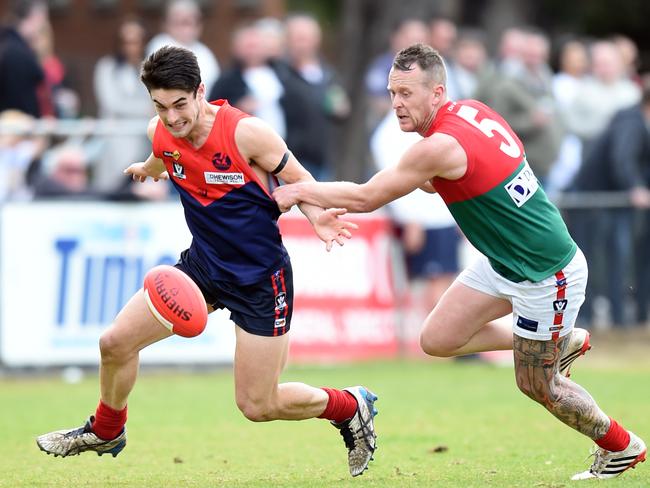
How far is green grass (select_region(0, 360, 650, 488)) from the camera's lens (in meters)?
7.66

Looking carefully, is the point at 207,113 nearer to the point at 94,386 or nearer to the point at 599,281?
the point at 94,386

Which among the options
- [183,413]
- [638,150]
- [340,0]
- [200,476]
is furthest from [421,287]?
[340,0]

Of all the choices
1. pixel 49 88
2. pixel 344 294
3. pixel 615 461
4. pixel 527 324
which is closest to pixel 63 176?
pixel 49 88

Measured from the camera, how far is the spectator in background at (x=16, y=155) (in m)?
13.4

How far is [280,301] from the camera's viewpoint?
7449 mm

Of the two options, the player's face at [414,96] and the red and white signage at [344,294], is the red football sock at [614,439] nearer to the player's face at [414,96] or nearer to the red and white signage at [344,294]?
the player's face at [414,96]

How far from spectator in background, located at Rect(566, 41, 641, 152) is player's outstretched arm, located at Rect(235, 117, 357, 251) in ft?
30.6

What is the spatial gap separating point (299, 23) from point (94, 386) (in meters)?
4.73

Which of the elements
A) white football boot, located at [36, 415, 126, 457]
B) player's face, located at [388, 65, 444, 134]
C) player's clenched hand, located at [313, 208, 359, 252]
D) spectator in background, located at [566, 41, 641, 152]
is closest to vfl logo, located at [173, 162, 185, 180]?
player's clenched hand, located at [313, 208, 359, 252]

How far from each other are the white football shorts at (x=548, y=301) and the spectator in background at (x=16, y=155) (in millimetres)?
7393

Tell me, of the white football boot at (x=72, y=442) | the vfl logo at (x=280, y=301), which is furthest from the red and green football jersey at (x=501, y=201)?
the white football boot at (x=72, y=442)

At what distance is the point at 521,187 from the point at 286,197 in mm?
1297

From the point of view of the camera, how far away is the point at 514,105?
14945 mm

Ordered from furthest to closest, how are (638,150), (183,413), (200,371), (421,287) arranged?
1. (638,150)
2. (421,287)
3. (200,371)
4. (183,413)
